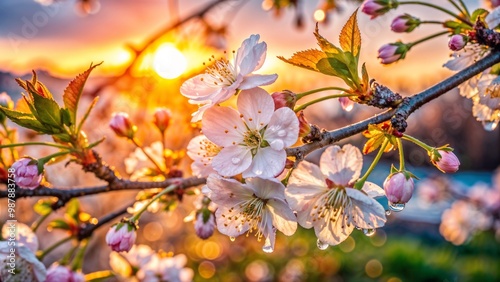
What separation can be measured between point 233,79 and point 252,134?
108 millimetres

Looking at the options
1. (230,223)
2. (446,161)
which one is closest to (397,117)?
(446,161)

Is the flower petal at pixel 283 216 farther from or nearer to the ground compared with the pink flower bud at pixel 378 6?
nearer to the ground

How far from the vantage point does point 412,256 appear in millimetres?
4137

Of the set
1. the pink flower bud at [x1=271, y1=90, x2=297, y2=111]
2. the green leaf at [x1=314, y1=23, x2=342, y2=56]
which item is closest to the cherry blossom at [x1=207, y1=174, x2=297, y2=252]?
the pink flower bud at [x1=271, y1=90, x2=297, y2=111]

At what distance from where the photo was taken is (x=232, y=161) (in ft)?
2.55

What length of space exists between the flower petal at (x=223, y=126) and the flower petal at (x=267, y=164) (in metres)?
0.05

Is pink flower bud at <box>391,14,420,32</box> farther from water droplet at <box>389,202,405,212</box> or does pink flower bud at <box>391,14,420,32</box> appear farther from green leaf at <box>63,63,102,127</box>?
green leaf at <box>63,63,102,127</box>

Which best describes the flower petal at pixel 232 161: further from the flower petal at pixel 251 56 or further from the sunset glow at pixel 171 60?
the sunset glow at pixel 171 60

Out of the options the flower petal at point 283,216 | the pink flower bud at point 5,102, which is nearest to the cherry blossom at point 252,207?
the flower petal at point 283,216

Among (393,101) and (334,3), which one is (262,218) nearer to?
(393,101)

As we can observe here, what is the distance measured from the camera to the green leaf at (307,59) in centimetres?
79

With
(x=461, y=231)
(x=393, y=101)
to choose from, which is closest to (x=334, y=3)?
(x=393, y=101)

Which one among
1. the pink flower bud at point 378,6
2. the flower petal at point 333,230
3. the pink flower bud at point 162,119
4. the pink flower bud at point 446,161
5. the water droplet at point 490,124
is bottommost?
the water droplet at point 490,124

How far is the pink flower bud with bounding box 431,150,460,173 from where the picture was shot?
0.79 meters
